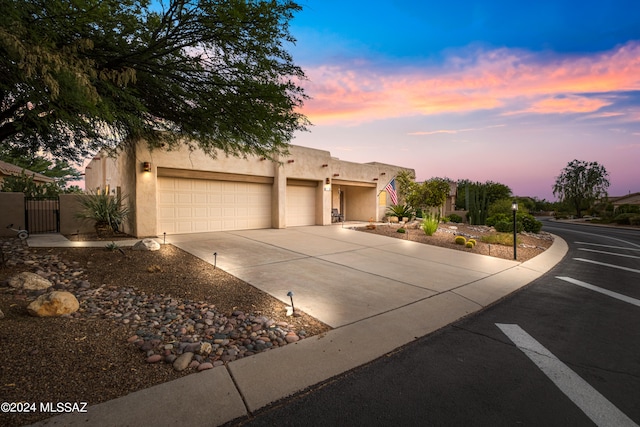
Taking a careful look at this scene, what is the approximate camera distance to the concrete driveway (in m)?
4.62

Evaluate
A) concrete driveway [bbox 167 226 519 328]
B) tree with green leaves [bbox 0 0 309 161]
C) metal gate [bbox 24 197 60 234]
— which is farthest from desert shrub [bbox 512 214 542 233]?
metal gate [bbox 24 197 60 234]

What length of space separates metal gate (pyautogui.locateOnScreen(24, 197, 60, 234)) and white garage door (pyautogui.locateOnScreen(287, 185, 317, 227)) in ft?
30.6

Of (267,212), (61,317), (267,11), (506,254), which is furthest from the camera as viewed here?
(267,212)

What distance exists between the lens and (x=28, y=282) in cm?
426

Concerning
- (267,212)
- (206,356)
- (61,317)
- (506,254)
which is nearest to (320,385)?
(206,356)

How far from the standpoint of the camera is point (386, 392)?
245 cm

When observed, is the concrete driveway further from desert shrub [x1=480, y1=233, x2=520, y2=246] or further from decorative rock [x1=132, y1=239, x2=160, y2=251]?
desert shrub [x1=480, y1=233, x2=520, y2=246]

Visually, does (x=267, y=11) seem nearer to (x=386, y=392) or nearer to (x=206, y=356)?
(x=206, y=356)

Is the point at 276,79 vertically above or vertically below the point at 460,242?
above

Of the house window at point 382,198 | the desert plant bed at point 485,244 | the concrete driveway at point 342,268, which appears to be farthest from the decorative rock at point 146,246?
the house window at point 382,198

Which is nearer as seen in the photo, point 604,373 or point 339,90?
point 604,373

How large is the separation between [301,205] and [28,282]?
11.5 m

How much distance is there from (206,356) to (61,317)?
2069mm

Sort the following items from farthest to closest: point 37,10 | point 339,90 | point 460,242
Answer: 1. point 339,90
2. point 460,242
3. point 37,10
